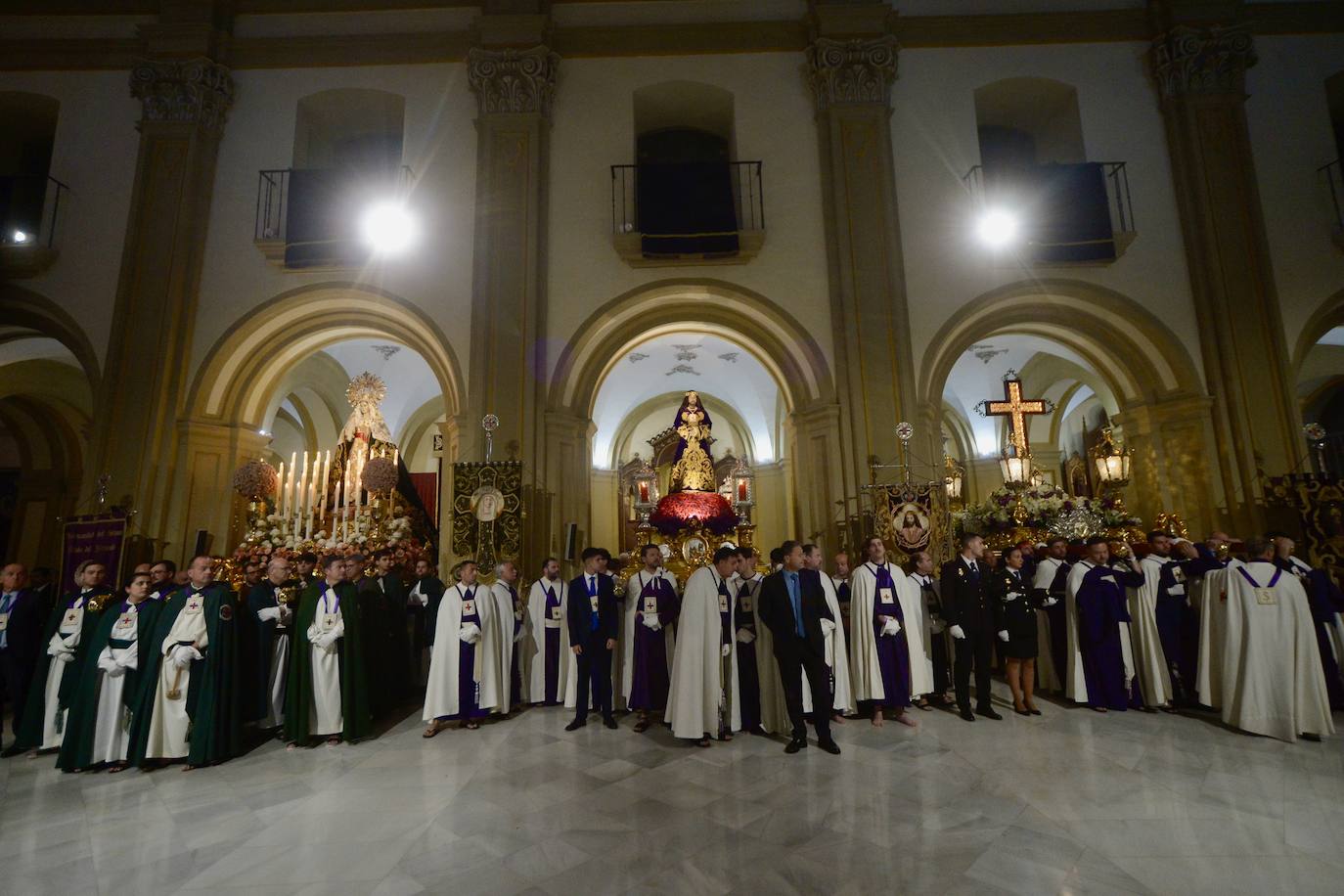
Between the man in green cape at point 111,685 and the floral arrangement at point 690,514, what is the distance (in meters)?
5.99

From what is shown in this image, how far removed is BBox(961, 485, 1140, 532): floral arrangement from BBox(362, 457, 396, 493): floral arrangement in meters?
7.29

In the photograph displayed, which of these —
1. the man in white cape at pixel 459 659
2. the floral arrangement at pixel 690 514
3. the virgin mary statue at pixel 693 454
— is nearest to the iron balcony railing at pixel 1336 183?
the virgin mary statue at pixel 693 454

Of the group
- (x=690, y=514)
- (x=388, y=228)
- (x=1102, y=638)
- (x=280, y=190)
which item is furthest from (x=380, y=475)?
(x=1102, y=638)

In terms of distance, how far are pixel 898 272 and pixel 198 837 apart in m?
8.53

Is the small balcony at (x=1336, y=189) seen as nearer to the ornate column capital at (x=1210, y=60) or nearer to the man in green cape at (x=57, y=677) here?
the ornate column capital at (x=1210, y=60)

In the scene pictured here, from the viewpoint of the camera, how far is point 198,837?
138 inches

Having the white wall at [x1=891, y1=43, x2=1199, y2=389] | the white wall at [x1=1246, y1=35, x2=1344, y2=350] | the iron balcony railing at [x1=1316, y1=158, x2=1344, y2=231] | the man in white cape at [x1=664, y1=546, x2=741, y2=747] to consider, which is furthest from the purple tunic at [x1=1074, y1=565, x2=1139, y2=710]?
the iron balcony railing at [x1=1316, y1=158, x2=1344, y2=231]

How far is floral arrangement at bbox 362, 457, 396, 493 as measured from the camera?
8375 mm

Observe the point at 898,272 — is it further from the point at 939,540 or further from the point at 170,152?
the point at 170,152

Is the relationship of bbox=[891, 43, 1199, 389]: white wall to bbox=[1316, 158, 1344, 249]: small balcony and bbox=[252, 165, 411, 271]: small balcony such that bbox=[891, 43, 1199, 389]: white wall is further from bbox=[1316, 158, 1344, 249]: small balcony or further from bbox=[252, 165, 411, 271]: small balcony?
bbox=[252, 165, 411, 271]: small balcony

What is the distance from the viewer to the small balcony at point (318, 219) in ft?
29.0

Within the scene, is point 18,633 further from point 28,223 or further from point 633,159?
point 633,159

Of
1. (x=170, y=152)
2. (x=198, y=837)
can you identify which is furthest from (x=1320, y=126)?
(x=170, y=152)


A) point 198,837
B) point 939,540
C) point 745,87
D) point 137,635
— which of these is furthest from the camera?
point 745,87
